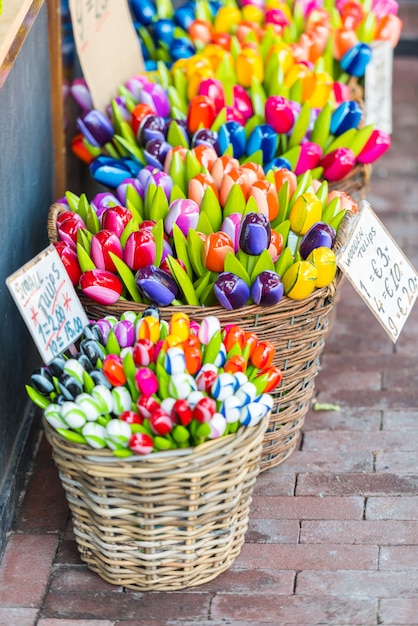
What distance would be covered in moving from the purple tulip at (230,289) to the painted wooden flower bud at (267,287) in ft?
0.07

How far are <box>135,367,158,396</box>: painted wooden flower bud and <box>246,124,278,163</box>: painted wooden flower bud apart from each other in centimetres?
103

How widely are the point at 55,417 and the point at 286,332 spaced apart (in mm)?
630

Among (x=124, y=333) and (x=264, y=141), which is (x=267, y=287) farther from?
(x=264, y=141)

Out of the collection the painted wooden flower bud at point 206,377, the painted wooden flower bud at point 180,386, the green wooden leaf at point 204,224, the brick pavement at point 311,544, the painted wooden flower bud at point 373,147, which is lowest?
the brick pavement at point 311,544

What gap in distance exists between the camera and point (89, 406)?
1.98 m

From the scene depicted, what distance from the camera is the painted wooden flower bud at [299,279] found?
7.39 feet

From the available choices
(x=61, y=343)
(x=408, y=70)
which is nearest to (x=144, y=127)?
(x=61, y=343)

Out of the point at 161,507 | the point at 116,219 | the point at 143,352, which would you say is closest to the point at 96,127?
the point at 116,219

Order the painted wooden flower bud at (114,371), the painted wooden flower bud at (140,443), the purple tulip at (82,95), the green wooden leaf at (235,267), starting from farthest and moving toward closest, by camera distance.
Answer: the purple tulip at (82,95) → the green wooden leaf at (235,267) → the painted wooden flower bud at (114,371) → the painted wooden flower bud at (140,443)

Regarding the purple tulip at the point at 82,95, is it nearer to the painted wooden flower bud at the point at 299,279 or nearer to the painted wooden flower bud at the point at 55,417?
the painted wooden flower bud at the point at 299,279

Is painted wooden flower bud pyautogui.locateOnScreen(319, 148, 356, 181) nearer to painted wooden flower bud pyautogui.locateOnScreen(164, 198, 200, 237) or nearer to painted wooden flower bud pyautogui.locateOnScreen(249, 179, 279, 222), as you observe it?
painted wooden flower bud pyautogui.locateOnScreen(249, 179, 279, 222)

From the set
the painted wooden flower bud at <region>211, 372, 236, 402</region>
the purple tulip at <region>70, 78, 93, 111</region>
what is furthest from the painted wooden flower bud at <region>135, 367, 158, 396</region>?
the purple tulip at <region>70, 78, 93, 111</region>

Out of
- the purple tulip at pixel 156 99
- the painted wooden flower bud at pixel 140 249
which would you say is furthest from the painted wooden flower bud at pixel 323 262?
the purple tulip at pixel 156 99

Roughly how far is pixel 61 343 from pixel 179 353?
12.5 inches
